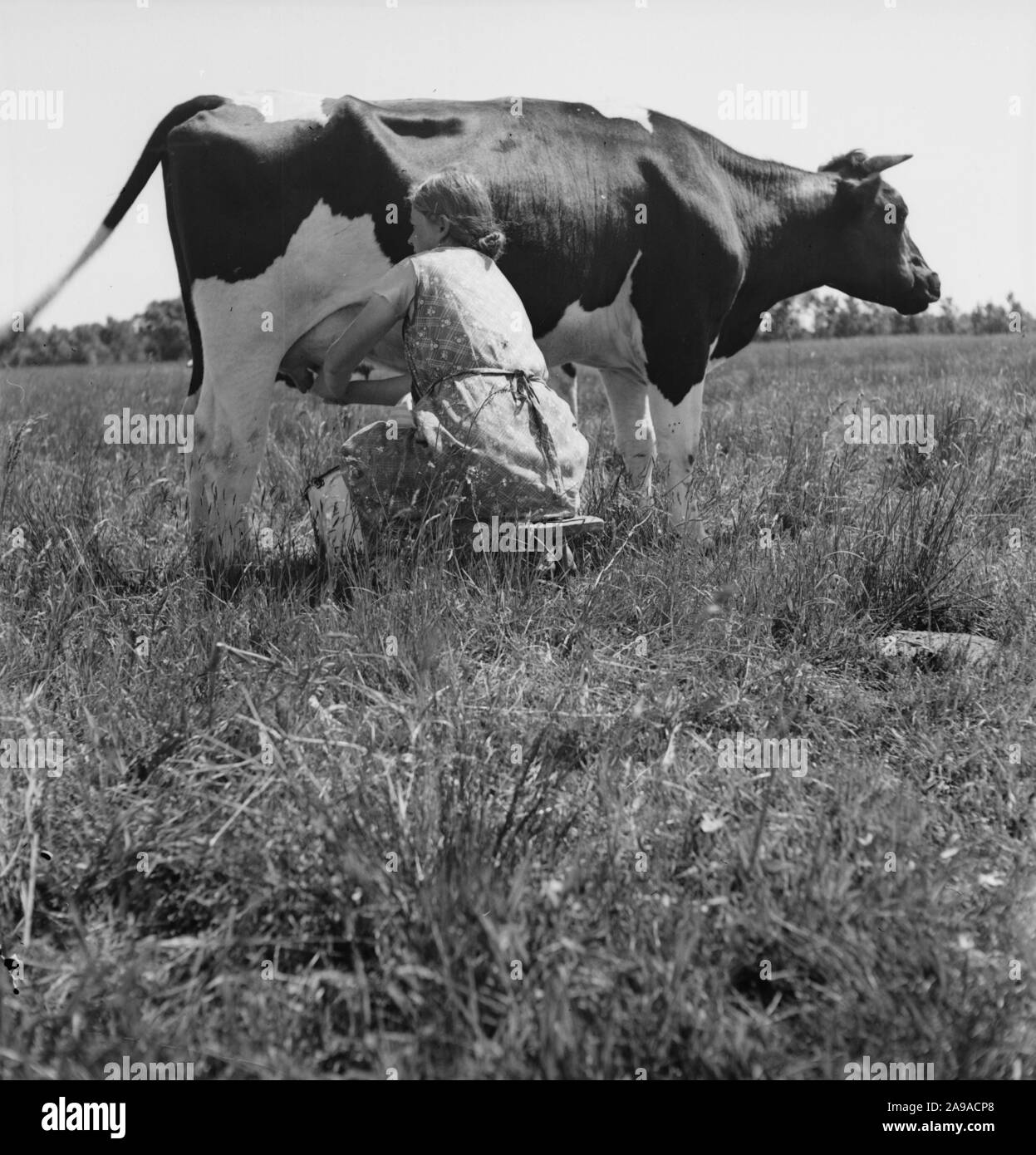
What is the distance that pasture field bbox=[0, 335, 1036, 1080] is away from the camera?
236cm

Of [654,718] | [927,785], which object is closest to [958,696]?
[927,785]

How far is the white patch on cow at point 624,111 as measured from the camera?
5.80m

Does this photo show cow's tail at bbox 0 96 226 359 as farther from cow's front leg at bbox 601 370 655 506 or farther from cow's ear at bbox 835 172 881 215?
cow's ear at bbox 835 172 881 215

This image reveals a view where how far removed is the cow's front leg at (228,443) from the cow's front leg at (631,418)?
2.22 meters

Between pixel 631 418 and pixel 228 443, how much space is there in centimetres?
251

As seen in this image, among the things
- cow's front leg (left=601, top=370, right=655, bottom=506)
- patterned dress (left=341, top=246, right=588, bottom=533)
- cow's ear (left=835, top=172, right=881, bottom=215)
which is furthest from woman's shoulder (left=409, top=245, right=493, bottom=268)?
cow's ear (left=835, top=172, right=881, bottom=215)

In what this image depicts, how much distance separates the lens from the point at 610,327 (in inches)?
232

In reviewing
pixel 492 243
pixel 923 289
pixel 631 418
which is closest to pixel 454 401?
pixel 492 243

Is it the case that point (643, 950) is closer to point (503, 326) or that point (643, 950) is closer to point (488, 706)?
point (488, 706)

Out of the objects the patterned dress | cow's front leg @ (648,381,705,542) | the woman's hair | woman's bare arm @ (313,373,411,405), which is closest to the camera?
the patterned dress

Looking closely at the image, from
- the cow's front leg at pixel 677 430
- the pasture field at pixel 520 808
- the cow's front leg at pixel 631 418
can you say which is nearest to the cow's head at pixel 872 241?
the cow's front leg at pixel 631 418

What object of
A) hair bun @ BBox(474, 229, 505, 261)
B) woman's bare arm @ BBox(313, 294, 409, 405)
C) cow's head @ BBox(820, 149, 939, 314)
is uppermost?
cow's head @ BBox(820, 149, 939, 314)

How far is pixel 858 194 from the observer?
6703 mm

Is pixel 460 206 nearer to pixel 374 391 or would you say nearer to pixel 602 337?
pixel 374 391
